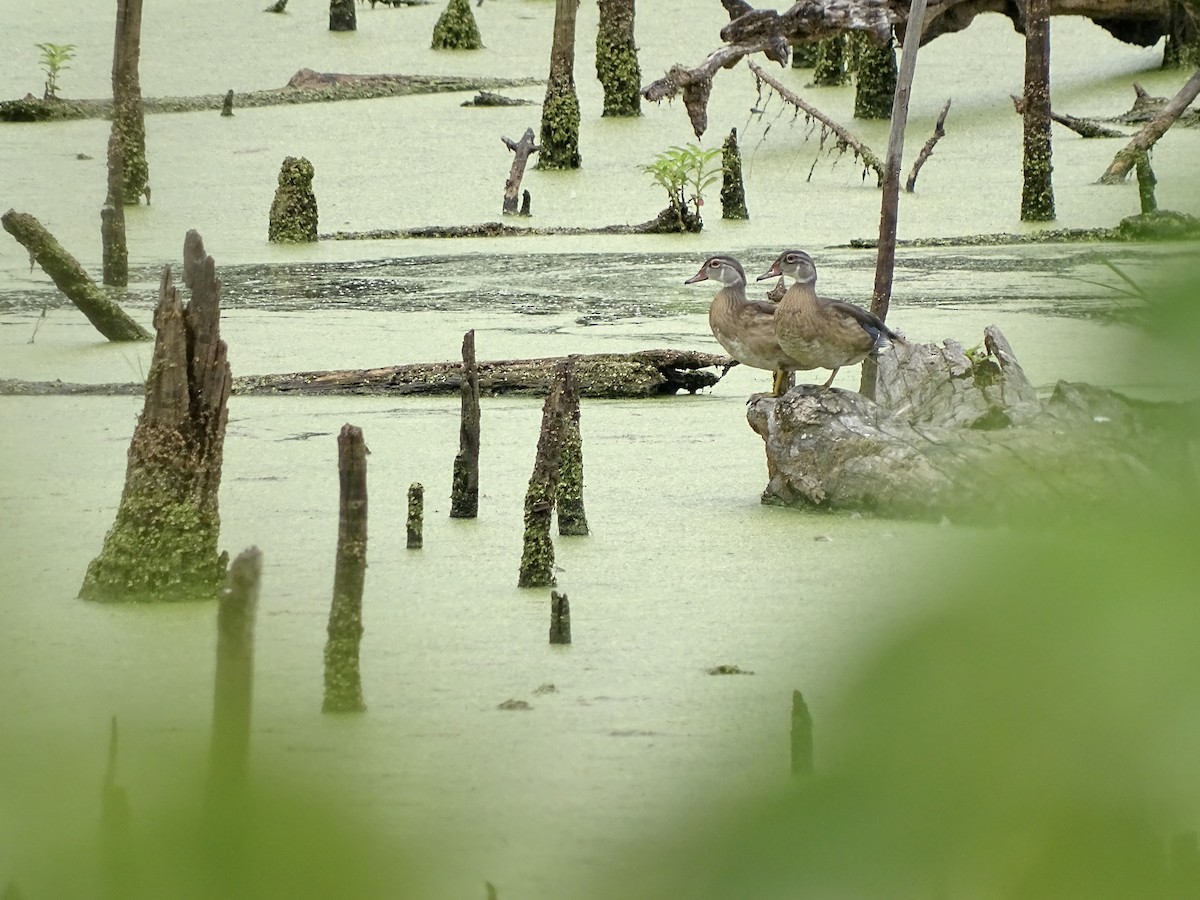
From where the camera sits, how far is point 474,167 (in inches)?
558

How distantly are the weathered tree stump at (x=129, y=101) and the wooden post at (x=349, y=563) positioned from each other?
9533 mm

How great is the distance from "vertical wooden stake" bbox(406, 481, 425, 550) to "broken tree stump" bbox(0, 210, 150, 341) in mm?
3752

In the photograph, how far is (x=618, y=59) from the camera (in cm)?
1546

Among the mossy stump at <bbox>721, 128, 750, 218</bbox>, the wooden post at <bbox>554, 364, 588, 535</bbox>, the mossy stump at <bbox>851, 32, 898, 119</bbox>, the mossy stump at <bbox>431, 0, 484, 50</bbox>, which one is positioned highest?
the mossy stump at <bbox>431, 0, 484, 50</bbox>

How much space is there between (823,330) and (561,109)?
9545 millimetres

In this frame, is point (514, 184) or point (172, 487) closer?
point (172, 487)

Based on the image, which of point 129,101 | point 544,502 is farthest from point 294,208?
point 544,502

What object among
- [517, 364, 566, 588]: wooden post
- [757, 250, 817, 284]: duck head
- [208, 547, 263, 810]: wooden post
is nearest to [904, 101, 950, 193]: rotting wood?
[757, 250, 817, 284]: duck head

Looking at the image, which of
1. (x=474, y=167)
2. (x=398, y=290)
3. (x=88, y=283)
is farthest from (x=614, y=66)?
(x=88, y=283)

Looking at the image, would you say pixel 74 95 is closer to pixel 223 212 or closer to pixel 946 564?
pixel 223 212

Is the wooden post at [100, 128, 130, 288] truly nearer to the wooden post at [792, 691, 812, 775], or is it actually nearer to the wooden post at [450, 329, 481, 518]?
the wooden post at [450, 329, 481, 518]

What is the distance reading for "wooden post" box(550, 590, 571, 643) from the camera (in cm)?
331

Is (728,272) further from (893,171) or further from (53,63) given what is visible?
(53,63)

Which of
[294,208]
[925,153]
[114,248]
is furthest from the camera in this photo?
[925,153]
